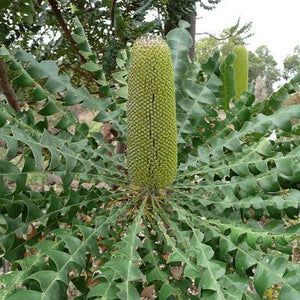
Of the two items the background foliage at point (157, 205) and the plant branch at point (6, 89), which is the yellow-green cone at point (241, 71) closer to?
the background foliage at point (157, 205)

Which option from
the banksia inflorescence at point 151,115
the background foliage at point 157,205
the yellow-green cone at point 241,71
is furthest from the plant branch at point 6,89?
the yellow-green cone at point 241,71

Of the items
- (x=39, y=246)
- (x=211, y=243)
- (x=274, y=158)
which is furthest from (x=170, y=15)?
(x=39, y=246)

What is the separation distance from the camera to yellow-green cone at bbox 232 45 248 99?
6.22ft

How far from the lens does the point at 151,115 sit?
1.03 m

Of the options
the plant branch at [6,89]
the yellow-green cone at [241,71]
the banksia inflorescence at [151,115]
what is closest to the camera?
the banksia inflorescence at [151,115]

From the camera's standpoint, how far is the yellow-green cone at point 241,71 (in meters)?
1.90

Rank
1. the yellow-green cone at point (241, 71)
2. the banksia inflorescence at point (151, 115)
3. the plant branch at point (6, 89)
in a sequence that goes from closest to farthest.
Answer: the banksia inflorescence at point (151, 115), the plant branch at point (6, 89), the yellow-green cone at point (241, 71)

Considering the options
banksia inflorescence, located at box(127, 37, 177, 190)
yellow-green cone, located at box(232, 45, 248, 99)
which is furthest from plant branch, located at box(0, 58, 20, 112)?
yellow-green cone, located at box(232, 45, 248, 99)

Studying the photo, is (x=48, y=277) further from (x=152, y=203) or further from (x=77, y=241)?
(x=152, y=203)

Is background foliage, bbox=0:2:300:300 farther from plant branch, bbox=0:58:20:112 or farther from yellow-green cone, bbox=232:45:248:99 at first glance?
yellow-green cone, bbox=232:45:248:99

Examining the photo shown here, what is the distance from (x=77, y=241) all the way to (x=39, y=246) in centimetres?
7

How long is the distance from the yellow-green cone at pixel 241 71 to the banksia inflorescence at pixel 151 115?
0.89 metres

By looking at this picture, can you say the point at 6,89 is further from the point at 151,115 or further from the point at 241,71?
the point at 241,71

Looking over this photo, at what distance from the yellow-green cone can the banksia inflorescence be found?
89 centimetres
